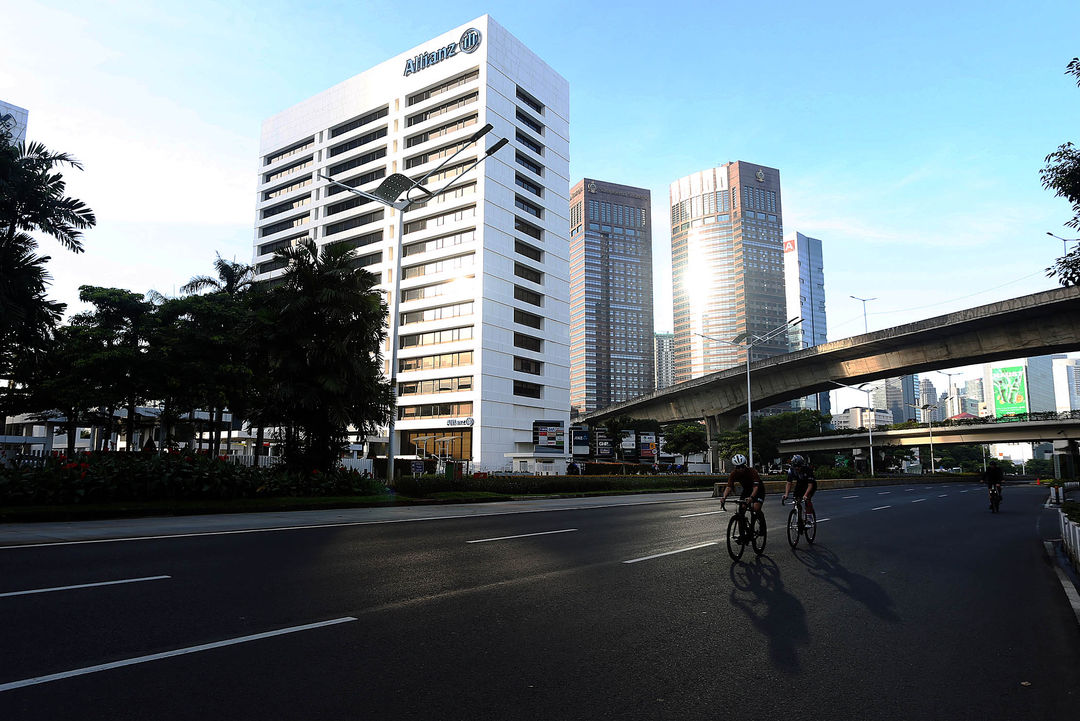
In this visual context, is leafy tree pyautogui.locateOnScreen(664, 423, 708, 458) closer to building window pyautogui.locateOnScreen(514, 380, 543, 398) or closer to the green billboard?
building window pyautogui.locateOnScreen(514, 380, 543, 398)

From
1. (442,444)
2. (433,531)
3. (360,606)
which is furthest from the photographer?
(442,444)

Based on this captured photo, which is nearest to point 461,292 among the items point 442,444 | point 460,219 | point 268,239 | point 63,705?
point 460,219

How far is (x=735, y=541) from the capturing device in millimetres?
10602

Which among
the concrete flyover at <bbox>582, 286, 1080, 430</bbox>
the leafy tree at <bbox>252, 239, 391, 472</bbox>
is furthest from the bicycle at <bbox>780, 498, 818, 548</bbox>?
the concrete flyover at <bbox>582, 286, 1080, 430</bbox>

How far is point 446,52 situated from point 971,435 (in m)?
72.6

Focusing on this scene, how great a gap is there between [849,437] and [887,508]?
227 feet

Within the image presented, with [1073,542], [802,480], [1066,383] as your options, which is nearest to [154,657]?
[802,480]

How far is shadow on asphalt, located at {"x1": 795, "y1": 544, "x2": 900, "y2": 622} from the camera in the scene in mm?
7266

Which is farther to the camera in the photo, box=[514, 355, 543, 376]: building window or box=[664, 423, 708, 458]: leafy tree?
box=[664, 423, 708, 458]: leafy tree

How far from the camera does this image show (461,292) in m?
68.4

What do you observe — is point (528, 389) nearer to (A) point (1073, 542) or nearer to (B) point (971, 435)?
(B) point (971, 435)

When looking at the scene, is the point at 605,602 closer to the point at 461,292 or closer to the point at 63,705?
A: the point at 63,705

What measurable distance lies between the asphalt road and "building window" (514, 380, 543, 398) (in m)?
60.2

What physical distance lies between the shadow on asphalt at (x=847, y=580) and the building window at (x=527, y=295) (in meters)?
62.2
